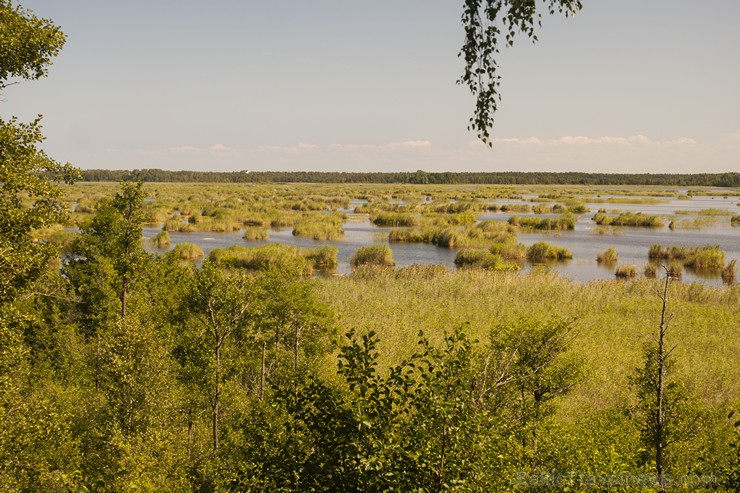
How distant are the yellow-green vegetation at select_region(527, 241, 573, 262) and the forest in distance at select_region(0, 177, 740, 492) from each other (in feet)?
40.0

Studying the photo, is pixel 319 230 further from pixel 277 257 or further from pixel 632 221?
pixel 632 221

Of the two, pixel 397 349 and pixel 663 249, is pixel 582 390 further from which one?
pixel 663 249

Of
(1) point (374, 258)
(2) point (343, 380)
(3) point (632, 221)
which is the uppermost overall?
(3) point (632, 221)

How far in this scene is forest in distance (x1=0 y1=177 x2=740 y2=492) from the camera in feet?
26.3

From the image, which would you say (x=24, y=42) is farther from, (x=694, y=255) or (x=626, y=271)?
(x=694, y=255)

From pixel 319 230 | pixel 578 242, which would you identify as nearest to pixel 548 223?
pixel 578 242

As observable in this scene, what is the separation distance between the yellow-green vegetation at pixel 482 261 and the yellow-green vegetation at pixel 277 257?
44.1ft

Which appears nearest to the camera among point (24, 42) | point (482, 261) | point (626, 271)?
point (24, 42)

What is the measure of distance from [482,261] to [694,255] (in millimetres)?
21436

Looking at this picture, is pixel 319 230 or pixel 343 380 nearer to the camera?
pixel 343 380

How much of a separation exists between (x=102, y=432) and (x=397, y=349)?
16.2 meters

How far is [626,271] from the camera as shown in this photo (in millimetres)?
50125

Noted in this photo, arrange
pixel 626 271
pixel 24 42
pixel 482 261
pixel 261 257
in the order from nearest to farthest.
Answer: pixel 24 42 < pixel 626 271 < pixel 261 257 < pixel 482 261

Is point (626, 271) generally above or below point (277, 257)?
below
